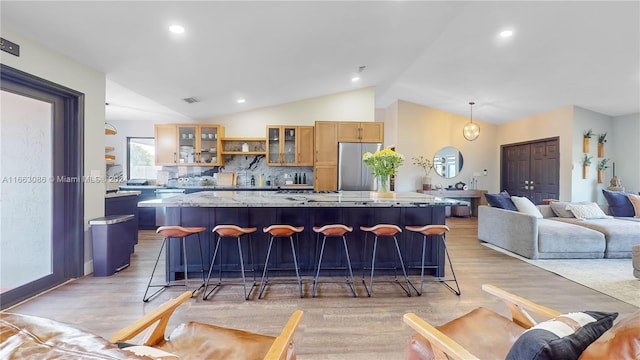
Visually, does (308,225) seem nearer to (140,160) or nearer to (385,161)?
(385,161)

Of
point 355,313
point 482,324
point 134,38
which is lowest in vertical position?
point 355,313

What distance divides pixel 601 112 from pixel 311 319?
742cm

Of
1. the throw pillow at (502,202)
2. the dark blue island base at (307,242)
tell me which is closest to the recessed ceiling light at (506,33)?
the throw pillow at (502,202)

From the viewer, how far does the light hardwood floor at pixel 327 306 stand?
2020mm

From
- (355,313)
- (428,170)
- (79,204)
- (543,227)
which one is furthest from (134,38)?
(428,170)

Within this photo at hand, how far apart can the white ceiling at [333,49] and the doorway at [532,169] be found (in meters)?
1.01

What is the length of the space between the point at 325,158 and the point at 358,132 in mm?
893

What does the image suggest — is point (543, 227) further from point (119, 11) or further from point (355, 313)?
point (119, 11)

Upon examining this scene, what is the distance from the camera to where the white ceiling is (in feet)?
8.06

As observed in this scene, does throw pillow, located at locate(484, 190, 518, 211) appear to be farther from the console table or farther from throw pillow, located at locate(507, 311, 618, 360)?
throw pillow, located at locate(507, 311, 618, 360)

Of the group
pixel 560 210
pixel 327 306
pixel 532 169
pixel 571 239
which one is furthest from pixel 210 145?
pixel 532 169

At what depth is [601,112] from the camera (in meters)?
5.76

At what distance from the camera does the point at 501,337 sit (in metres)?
1.36

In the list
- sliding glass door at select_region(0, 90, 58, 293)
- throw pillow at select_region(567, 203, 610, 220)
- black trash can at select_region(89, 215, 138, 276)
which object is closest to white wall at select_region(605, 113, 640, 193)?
throw pillow at select_region(567, 203, 610, 220)
